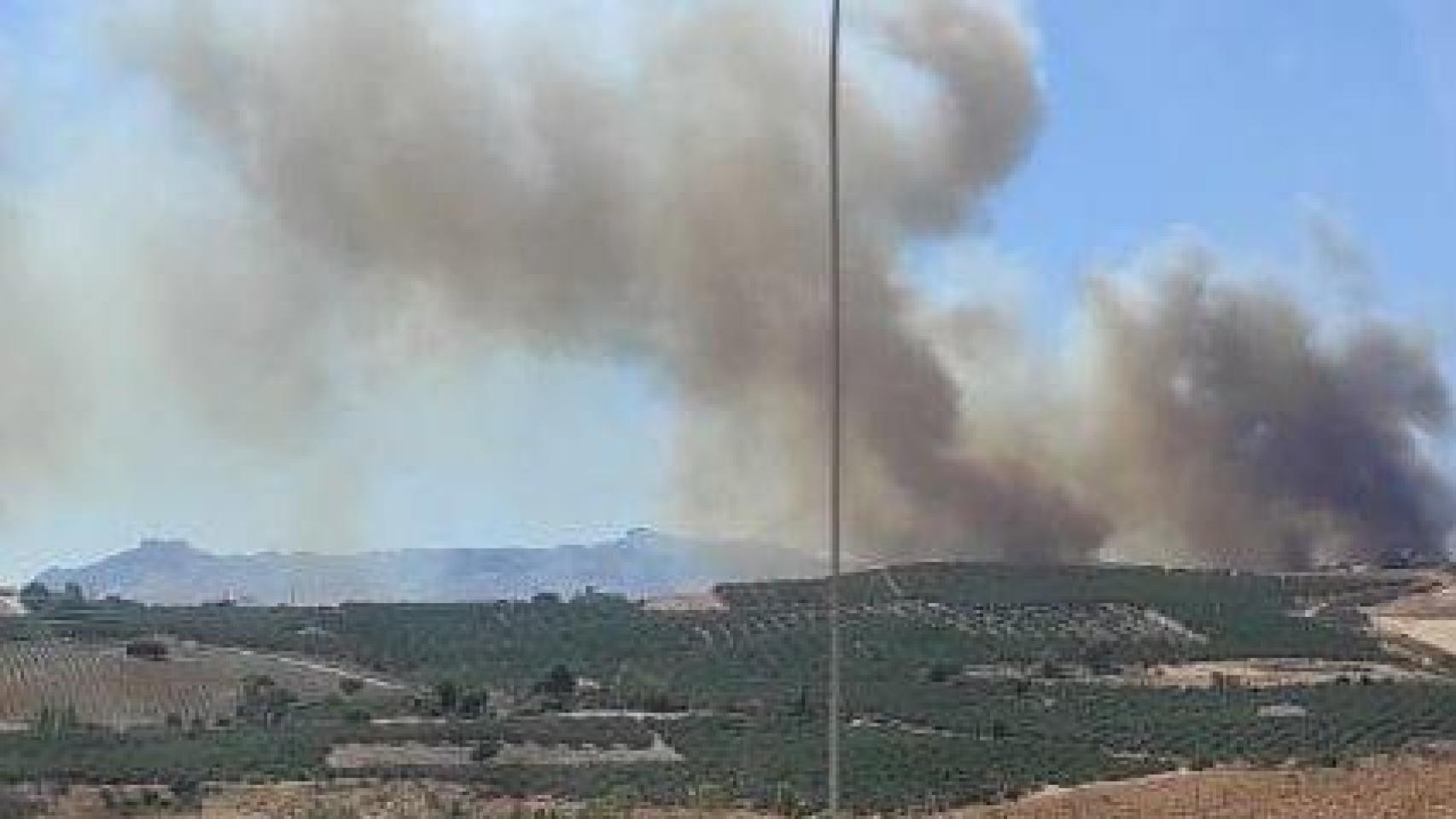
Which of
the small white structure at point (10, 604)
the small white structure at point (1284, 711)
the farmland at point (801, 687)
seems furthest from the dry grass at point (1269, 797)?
the small white structure at point (10, 604)

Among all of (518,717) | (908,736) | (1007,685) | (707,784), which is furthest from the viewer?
(1007,685)

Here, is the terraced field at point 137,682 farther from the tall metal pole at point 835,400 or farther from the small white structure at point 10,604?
the tall metal pole at point 835,400

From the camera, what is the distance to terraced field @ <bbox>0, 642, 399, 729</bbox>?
7094cm

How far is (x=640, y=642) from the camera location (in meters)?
93.1

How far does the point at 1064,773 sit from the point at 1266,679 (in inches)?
1169

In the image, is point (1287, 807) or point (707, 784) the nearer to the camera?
point (1287, 807)

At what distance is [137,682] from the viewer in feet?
252

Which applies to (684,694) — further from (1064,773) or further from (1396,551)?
(1396,551)

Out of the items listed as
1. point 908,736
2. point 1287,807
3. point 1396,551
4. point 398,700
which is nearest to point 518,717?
point 398,700

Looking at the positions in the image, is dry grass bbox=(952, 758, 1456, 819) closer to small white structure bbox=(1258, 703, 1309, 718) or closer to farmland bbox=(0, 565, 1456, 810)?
farmland bbox=(0, 565, 1456, 810)

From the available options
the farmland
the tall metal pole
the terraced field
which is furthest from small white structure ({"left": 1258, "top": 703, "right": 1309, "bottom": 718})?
the tall metal pole

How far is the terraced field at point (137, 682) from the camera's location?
7094cm

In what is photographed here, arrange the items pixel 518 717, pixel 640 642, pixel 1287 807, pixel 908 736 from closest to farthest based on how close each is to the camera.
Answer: pixel 1287 807 < pixel 908 736 < pixel 518 717 < pixel 640 642

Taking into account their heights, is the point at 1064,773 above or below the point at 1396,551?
below
